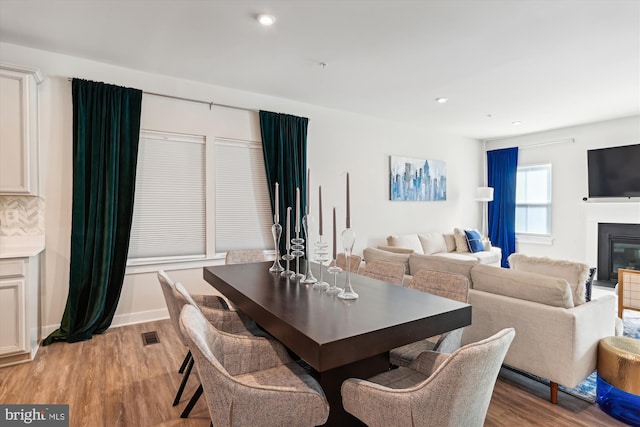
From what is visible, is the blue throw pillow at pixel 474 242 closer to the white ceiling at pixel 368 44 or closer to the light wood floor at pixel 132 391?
the white ceiling at pixel 368 44

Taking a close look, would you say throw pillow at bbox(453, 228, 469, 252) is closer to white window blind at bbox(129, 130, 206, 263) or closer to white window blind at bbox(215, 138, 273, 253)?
white window blind at bbox(215, 138, 273, 253)

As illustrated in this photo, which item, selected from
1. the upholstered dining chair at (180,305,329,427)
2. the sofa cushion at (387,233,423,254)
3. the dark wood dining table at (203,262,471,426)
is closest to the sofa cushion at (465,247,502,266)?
the sofa cushion at (387,233,423,254)

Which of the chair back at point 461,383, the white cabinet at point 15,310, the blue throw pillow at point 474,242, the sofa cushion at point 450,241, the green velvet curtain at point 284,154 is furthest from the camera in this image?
the sofa cushion at point 450,241

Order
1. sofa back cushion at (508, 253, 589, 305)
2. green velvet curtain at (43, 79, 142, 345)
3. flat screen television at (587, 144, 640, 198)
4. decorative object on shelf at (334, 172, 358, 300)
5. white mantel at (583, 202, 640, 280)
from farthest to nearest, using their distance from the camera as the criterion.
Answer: white mantel at (583, 202, 640, 280)
flat screen television at (587, 144, 640, 198)
green velvet curtain at (43, 79, 142, 345)
sofa back cushion at (508, 253, 589, 305)
decorative object on shelf at (334, 172, 358, 300)

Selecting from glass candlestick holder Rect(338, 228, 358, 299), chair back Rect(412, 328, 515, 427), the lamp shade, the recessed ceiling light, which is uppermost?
the recessed ceiling light

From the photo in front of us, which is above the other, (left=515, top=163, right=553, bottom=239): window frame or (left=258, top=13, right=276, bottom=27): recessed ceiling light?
(left=258, top=13, right=276, bottom=27): recessed ceiling light

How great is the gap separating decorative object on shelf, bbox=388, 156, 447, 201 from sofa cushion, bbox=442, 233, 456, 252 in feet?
2.34

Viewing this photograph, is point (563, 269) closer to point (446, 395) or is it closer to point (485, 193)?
point (446, 395)

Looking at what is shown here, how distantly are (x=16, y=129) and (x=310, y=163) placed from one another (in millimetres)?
3073

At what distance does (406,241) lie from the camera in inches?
219

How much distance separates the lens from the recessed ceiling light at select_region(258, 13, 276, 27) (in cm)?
255

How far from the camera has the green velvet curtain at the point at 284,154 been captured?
4.32 m

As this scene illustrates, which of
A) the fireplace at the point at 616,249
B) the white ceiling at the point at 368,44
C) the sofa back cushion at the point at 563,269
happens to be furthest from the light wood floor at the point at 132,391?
the fireplace at the point at 616,249

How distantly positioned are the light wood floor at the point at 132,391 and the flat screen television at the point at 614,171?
14.8ft
